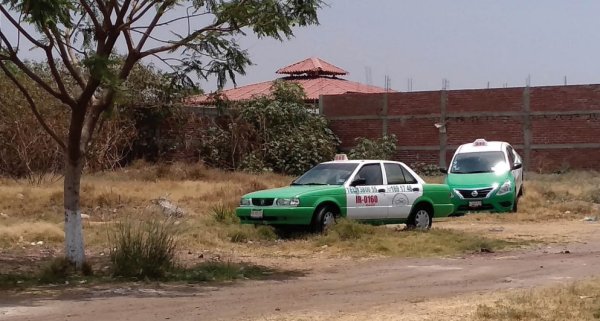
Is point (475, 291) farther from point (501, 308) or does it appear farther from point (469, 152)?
point (469, 152)

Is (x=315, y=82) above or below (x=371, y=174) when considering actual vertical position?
above

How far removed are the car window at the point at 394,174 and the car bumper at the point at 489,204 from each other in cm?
498

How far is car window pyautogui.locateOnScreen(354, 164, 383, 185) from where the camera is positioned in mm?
16172

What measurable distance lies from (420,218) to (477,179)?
5.35 meters

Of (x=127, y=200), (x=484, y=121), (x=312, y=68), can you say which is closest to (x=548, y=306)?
(x=127, y=200)

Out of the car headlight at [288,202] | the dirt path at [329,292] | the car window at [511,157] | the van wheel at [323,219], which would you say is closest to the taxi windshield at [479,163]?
the car window at [511,157]

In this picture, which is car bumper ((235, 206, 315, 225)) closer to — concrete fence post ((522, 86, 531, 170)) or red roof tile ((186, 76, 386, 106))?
concrete fence post ((522, 86, 531, 170))

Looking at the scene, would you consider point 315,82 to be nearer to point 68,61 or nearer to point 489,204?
point 489,204

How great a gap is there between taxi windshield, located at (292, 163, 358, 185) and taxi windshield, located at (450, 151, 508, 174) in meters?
6.66

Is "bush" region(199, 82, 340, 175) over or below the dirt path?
over

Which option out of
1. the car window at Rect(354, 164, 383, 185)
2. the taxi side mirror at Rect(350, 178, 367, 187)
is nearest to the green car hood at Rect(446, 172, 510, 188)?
the car window at Rect(354, 164, 383, 185)

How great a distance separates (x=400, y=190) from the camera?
16.3m

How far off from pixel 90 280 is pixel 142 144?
20.0 meters

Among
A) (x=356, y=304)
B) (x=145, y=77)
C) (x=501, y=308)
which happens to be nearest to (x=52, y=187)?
(x=145, y=77)
